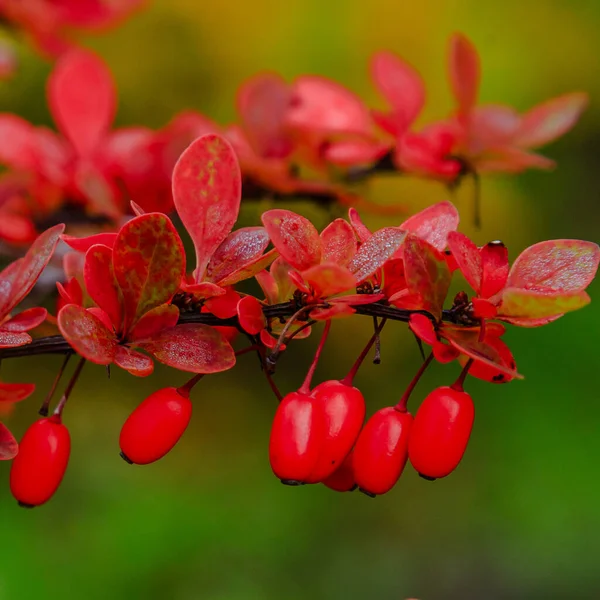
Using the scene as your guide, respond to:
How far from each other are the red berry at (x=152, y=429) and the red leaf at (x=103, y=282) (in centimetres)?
4

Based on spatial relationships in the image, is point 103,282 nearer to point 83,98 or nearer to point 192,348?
point 192,348

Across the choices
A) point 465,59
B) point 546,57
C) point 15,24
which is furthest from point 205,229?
point 546,57

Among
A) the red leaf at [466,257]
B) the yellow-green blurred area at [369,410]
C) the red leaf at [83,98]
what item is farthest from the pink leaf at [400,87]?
the yellow-green blurred area at [369,410]

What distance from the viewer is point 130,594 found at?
137 cm

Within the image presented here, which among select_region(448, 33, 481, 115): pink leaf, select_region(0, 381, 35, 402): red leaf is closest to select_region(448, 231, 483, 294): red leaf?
select_region(0, 381, 35, 402): red leaf

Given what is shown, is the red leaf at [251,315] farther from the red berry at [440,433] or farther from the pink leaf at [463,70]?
the pink leaf at [463,70]

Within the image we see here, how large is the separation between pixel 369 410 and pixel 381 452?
115cm

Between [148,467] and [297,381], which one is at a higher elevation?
[297,381]

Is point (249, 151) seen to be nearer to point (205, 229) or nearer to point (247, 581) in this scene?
point (205, 229)

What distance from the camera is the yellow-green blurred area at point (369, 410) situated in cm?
144

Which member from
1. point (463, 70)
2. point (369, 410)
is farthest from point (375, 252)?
point (369, 410)

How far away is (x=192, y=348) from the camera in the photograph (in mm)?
382

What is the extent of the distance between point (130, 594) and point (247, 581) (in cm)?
20

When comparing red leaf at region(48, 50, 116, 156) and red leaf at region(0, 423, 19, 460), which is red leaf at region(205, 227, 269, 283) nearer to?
A: red leaf at region(0, 423, 19, 460)
